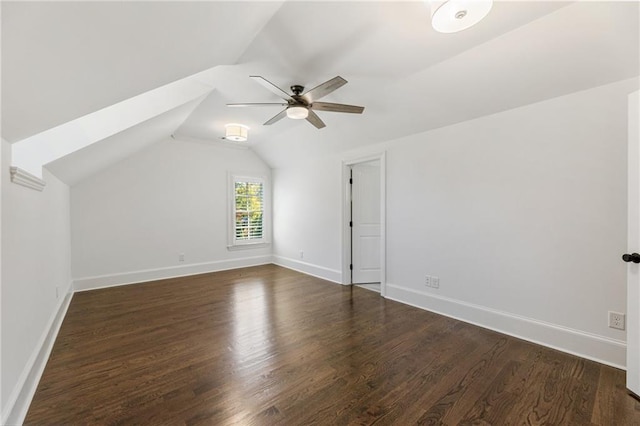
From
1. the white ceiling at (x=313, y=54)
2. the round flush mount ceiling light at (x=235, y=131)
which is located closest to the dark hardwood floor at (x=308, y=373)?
the white ceiling at (x=313, y=54)

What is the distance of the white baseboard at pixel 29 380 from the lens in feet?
4.94

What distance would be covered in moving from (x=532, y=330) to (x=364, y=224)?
2611mm

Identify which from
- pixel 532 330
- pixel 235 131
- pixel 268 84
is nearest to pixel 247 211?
pixel 235 131

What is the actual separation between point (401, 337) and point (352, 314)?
0.72 metres

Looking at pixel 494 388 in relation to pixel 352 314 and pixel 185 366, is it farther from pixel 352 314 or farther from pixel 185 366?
pixel 185 366

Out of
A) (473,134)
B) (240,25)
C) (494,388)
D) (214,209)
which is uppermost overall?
(240,25)

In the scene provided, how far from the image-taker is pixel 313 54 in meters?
2.23

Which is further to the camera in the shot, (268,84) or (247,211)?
(247,211)

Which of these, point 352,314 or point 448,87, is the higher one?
point 448,87

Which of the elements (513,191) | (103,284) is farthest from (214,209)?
(513,191)

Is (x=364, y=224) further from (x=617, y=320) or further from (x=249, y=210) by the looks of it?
(x=617, y=320)

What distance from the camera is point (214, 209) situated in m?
5.44

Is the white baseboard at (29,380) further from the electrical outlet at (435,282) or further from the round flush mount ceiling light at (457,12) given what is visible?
the electrical outlet at (435,282)

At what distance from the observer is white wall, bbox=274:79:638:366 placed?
2.14 metres
